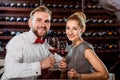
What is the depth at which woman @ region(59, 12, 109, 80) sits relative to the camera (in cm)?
170

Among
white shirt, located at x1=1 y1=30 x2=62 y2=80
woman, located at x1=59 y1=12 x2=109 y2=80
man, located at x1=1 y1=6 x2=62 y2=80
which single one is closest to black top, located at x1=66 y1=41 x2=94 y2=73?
woman, located at x1=59 y1=12 x2=109 y2=80

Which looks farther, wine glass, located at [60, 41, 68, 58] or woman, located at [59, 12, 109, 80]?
wine glass, located at [60, 41, 68, 58]

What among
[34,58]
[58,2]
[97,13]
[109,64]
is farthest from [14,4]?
[34,58]

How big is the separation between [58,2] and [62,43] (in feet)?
16.3

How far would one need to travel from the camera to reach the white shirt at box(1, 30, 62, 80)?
1854mm

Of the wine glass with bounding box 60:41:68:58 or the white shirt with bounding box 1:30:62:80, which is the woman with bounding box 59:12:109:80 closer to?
the wine glass with bounding box 60:41:68:58

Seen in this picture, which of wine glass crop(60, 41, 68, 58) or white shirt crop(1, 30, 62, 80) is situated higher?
wine glass crop(60, 41, 68, 58)

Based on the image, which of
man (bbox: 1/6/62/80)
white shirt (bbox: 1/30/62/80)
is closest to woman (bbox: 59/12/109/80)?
man (bbox: 1/6/62/80)

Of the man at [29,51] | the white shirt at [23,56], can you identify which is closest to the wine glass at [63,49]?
the man at [29,51]

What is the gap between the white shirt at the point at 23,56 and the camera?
6.08ft

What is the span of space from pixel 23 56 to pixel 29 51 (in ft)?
0.23

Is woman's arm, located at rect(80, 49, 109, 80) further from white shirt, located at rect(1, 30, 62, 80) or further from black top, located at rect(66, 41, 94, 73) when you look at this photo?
white shirt, located at rect(1, 30, 62, 80)

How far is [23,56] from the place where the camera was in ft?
6.84

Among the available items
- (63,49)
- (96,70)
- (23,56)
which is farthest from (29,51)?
(96,70)
